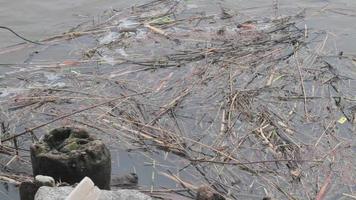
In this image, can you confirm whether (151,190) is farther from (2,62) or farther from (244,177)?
(2,62)

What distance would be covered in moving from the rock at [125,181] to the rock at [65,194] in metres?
0.58

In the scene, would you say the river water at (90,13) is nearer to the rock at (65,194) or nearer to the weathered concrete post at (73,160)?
the weathered concrete post at (73,160)

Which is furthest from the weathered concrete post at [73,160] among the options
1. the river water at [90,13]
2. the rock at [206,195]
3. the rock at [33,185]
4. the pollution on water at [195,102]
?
the river water at [90,13]

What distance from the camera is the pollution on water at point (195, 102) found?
3668 mm

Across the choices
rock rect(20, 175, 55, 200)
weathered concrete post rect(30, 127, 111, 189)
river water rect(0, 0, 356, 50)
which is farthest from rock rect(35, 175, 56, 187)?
river water rect(0, 0, 356, 50)

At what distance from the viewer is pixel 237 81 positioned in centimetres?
482

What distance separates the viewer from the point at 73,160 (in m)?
3.17

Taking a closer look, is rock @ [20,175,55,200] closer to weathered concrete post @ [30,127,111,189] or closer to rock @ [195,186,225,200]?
weathered concrete post @ [30,127,111,189]

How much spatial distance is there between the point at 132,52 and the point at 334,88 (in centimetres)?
182

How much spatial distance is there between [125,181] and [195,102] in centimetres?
114

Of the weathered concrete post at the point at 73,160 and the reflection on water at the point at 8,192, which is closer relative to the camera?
the weathered concrete post at the point at 73,160

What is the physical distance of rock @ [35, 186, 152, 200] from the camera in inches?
112

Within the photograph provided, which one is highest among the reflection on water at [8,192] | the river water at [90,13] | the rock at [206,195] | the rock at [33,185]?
the river water at [90,13]

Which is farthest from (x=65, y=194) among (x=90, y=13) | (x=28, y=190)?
(x=90, y=13)
